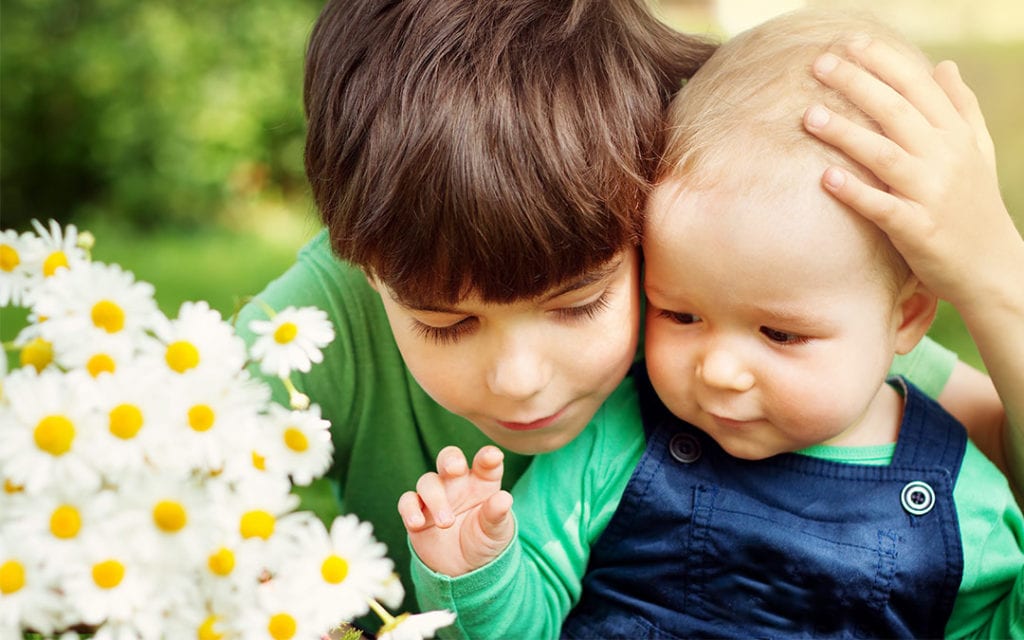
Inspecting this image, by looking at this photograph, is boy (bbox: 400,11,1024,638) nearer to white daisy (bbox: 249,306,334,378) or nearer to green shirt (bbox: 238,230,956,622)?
green shirt (bbox: 238,230,956,622)

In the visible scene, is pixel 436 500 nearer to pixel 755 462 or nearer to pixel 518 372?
pixel 518 372

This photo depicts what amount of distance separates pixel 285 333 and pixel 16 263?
0.78ft

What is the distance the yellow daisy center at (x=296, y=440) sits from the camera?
899 mm

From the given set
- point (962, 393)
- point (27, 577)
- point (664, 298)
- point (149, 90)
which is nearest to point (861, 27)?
point (664, 298)

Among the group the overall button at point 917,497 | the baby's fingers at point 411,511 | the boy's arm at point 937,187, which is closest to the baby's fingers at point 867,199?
the boy's arm at point 937,187

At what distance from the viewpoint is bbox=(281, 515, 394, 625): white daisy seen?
2.79 ft

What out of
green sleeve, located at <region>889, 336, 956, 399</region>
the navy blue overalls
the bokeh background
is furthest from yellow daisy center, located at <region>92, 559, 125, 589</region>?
the bokeh background

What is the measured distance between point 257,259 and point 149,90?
1.18 metres

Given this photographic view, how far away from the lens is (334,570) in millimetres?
862

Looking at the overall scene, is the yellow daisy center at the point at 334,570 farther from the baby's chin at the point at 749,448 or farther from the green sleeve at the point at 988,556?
the green sleeve at the point at 988,556

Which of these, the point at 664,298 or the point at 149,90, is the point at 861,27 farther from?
the point at 149,90

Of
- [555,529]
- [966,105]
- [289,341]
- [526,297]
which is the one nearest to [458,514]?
[555,529]

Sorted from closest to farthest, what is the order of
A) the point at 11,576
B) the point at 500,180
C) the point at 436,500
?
the point at 11,576, the point at 500,180, the point at 436,500

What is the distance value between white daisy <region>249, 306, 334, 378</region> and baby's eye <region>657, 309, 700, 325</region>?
640 millimetres
